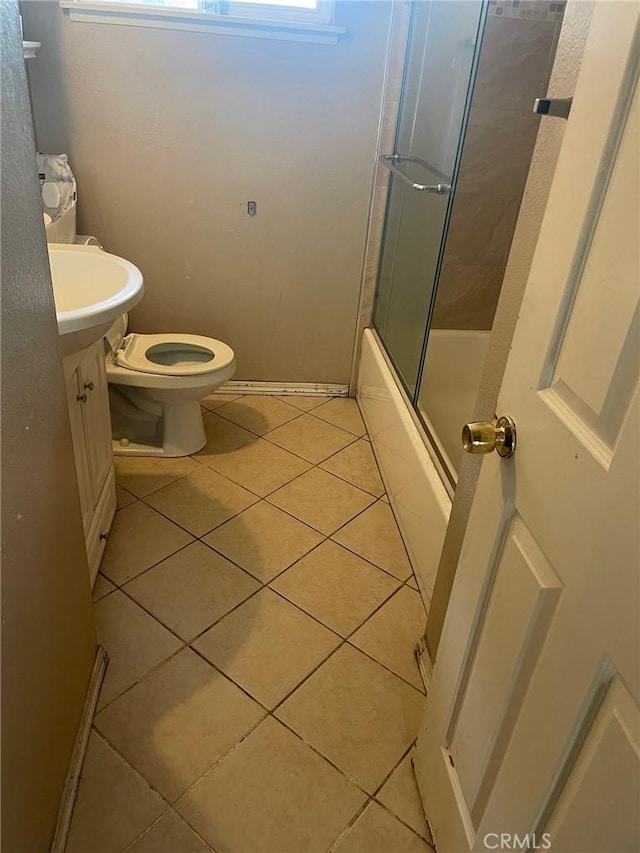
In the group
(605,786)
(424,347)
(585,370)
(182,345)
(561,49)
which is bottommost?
(182,345)

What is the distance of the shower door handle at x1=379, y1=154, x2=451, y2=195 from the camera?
1.91 metres

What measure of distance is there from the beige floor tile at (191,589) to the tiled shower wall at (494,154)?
1.41m

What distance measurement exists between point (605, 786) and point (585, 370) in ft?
1.44

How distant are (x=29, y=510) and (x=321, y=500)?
1342 mm

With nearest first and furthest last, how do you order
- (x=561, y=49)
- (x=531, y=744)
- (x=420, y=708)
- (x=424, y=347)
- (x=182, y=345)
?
(x=531, y=744)
(x=561, y=49)
(x=420, y=708)
(x=424, y=347)
(x=182, y=345)

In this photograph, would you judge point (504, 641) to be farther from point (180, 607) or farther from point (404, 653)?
point (180, 607)

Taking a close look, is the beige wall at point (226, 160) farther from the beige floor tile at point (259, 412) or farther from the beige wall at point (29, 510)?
the beige wall at point (29, 510)

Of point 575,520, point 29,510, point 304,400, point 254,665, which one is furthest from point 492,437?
point 304,400

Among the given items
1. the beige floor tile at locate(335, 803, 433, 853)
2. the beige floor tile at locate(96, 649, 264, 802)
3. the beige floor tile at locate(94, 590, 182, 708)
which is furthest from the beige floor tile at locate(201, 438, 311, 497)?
the beige floor tile at locate(335, 803, 433, 853)

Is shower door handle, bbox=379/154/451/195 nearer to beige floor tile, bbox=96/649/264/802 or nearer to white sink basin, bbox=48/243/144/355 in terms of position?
white sink basin, bbox=48/243/144/355

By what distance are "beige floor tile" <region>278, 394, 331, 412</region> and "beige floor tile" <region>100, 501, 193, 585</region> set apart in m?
0.98

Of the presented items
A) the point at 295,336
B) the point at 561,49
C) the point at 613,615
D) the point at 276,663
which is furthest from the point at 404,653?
the point at 295,336

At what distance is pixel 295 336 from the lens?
276cm

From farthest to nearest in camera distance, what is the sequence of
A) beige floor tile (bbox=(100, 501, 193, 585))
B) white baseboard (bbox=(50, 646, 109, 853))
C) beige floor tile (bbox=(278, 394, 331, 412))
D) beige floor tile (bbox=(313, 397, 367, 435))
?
beige floor tile (bbox=(278, 394, 331, 412))
beige floor tile (bbox=(313, 397, 367, 435))
beige floor tile (bbox=(100, 501, 193, 585))
white baseboard (bbox=(50, 646, 109, 853))
